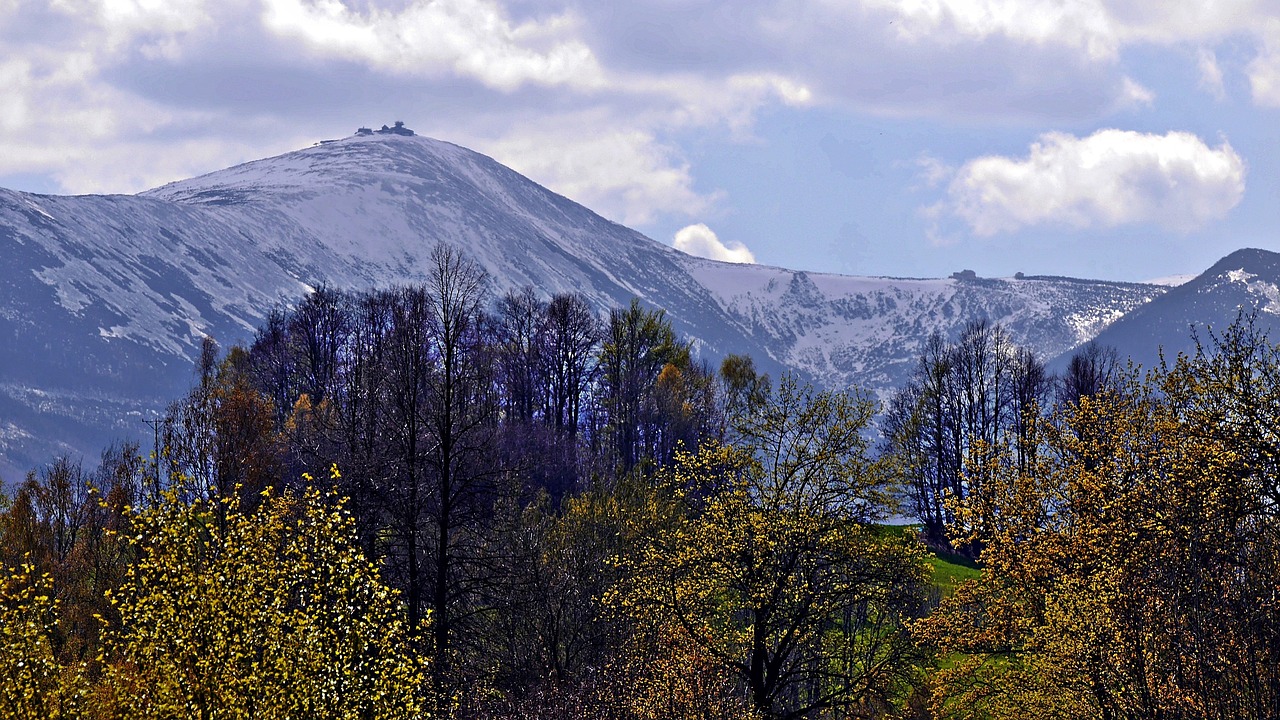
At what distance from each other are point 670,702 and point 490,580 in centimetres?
709

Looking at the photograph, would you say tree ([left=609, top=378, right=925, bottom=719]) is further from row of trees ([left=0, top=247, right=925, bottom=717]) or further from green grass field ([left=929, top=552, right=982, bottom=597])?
green grass field ([left=929, top=552, right=982, bottom=597])

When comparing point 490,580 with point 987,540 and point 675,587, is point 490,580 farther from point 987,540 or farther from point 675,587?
point 987,540

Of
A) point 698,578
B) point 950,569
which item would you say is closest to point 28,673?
point 698,578

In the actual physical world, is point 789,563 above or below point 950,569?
above

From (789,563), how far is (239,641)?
64.1 feet

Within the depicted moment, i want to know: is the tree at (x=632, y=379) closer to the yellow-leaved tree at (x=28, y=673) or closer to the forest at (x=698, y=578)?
the forest at (x=698, y=578)

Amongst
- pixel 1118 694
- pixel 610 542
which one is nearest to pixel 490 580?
pixel 610 542

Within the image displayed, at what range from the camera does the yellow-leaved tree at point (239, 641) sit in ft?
65.3

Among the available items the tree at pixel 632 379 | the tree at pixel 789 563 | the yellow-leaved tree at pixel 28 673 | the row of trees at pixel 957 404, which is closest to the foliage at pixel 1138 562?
the tree at pixel 789 563

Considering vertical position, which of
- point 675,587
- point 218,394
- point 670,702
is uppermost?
point 218,394

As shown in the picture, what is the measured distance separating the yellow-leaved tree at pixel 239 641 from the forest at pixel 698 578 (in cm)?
7

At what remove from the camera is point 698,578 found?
3628 cm

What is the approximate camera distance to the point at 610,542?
4719 cm

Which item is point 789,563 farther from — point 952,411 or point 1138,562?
point 952,411
